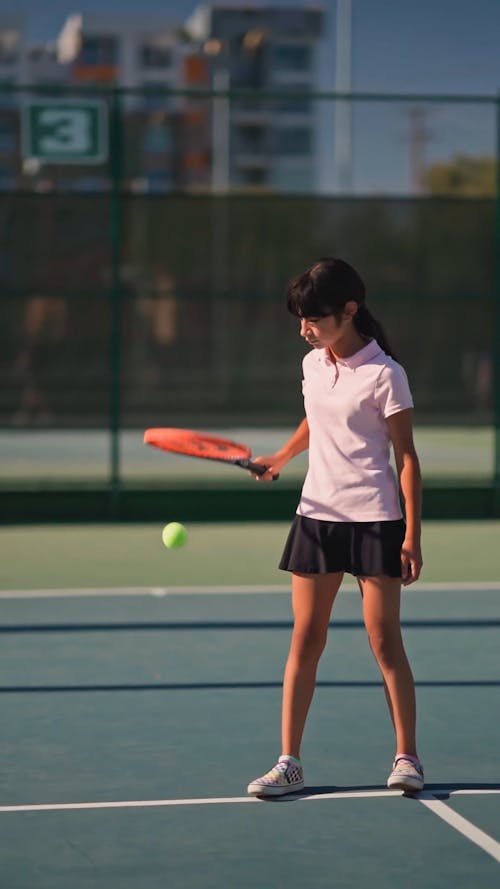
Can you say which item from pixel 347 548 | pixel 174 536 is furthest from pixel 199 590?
pixel 347 548

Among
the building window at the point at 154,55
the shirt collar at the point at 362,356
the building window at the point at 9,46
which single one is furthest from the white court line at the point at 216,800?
the building window at the point at 154,55

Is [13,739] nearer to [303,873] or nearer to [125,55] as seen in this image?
[303,873]

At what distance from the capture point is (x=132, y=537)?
39.1 feet

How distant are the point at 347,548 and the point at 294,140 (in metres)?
88.3

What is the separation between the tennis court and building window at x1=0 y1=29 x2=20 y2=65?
273 feet

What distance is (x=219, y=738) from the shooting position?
579 cm

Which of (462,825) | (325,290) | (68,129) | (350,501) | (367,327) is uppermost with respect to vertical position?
(68,129)

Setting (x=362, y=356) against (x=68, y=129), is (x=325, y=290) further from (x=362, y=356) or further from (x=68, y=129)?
(x=68, y=129)

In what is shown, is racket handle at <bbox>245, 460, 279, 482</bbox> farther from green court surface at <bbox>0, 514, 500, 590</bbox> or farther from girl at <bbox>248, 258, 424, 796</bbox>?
green court surface at <bbox>0, 514, 500, 590</bbox>

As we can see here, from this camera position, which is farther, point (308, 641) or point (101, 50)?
point (101, 50)

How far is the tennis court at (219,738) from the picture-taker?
14.4ft

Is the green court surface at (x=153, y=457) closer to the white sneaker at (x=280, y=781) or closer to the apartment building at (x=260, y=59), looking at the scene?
the white sneaker at (x=280, y=781)

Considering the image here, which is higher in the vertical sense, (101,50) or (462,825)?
(101,50)

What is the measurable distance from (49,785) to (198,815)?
1.90 ft
